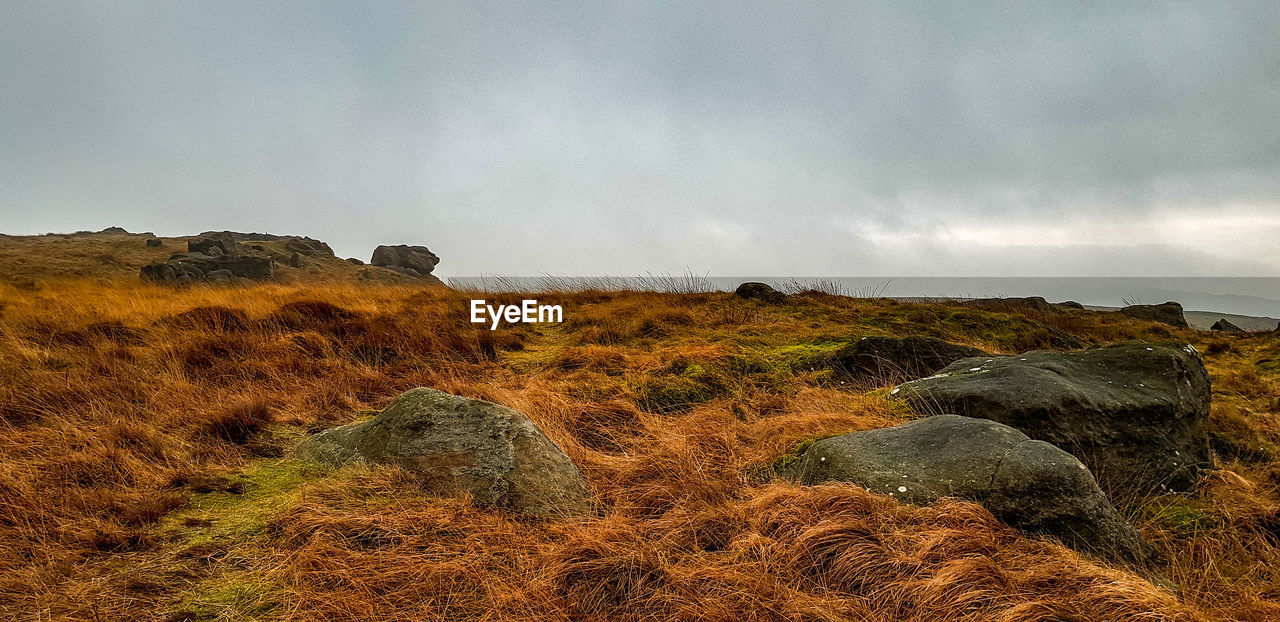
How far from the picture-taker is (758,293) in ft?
46.2

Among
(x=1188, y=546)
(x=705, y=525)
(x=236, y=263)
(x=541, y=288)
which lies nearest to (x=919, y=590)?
(x=705, y=525)

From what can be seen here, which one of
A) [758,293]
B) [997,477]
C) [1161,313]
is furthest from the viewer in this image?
[1161,313]

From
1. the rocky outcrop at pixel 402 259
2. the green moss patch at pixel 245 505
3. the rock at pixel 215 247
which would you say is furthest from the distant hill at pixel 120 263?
the green moss patch at pixel 245 505

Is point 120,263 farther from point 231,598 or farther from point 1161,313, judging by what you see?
point 1161,313

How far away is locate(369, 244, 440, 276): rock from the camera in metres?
55.7

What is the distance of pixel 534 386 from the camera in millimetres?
6184

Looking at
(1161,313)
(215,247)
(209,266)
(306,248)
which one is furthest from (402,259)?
(1161,313)

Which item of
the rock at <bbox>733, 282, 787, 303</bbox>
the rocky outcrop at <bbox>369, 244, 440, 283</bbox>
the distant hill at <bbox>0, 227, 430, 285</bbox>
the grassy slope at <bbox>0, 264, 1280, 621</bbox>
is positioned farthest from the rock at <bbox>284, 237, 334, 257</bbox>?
the grassy slope at <bbox>0, 264, 1280, 621</bbox>

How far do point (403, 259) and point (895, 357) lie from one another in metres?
55.4

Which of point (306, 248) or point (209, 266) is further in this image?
point (306, 248)

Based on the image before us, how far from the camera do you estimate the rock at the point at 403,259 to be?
5569 cm

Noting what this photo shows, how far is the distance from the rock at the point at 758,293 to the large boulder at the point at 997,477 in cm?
999

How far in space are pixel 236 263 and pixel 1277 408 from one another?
115 ft

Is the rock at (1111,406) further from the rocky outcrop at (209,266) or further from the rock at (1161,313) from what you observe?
the rocky outcrop at (209,266)
